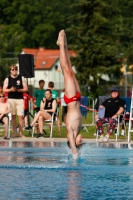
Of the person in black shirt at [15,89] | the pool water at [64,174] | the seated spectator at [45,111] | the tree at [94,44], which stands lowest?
the pool water at [64,174]

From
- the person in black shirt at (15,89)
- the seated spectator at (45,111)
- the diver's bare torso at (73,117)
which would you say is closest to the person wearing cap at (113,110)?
the seated spectator at (45,111)

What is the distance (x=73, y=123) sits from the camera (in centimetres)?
1278

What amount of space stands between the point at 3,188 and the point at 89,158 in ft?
15.4

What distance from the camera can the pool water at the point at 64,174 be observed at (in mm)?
8141

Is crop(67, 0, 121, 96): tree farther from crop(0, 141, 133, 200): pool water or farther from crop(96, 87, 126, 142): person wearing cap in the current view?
crop(0, 141, 133, 200): pool water

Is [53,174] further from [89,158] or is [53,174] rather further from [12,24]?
[12,24]

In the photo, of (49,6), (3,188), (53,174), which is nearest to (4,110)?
(53,174)

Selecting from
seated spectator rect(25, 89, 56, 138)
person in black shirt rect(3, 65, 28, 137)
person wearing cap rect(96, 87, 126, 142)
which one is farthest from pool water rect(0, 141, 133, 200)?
seated spectator rect(25, 89, 56, 138)

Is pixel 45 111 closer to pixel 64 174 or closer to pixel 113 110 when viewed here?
pixel 113 110

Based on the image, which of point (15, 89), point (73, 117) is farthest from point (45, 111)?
point (73, 117)

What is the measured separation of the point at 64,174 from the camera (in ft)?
33.5

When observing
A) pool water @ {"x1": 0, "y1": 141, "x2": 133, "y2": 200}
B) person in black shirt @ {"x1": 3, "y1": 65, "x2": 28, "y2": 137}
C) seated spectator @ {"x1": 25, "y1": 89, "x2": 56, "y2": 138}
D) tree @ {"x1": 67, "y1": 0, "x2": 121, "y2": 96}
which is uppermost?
tree @ {"x1": 67, "y1": 0, "x2": 121, "y2": 96}

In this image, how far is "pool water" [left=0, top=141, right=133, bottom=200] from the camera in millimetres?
8141

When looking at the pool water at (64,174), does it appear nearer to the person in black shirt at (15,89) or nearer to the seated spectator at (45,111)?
the person in black shirt at (15,89)
